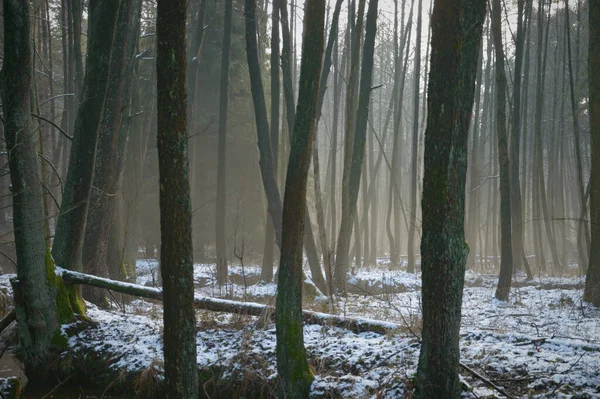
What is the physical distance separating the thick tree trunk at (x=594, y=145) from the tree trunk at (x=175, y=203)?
327 inches

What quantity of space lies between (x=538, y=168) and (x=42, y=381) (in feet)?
60.1

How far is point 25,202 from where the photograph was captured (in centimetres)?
619

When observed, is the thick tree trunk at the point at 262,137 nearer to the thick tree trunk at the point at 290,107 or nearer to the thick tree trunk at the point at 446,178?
the thick tree trunk at the point at 290,107

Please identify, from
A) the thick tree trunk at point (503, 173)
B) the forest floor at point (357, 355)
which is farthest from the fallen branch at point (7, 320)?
the thick tree trunk at point (503, 173)

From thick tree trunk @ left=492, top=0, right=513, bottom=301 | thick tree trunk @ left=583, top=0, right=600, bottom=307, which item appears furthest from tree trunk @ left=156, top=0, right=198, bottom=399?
thick tree trunk @ left=492, top=0, right=513, bottom=301

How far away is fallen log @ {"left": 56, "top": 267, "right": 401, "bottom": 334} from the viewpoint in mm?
6680

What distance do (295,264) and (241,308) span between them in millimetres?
2259

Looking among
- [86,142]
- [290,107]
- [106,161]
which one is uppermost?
[290,107]

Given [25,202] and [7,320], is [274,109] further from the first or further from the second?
[7,320]

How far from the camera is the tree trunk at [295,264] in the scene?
5.13m

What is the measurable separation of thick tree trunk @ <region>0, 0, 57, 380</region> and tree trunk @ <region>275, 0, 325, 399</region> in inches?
131

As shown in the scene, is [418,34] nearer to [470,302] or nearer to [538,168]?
[538,168]

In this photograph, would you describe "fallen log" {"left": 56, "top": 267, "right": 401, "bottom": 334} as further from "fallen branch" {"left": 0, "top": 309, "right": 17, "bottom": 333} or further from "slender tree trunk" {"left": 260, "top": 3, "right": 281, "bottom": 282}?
"slender tree trunk" {"left": 260, "top": 3, "right": 281, "bottom": 282}

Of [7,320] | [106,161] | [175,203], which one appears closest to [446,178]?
[175,203]
